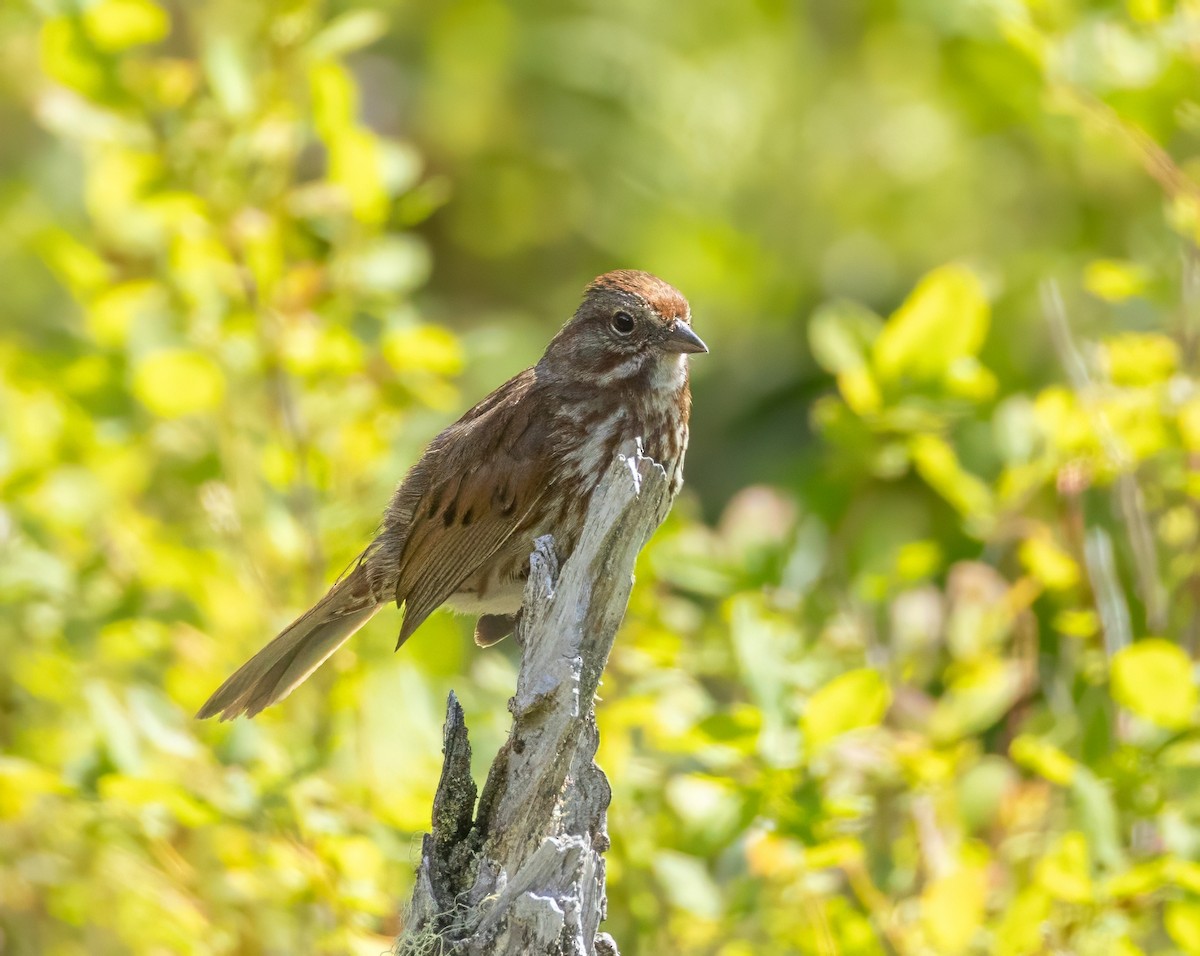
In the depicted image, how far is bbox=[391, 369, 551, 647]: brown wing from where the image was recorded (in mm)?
3592

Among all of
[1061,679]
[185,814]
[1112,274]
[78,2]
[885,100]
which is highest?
[885,100]

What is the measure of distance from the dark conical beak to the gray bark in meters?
0.88

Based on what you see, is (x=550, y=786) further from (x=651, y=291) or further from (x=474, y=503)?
(x=651, y=291)

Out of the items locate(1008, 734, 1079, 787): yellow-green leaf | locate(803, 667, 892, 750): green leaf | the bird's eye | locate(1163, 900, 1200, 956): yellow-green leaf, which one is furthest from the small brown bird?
locate(1163, 900, 1200, 956): yellow-green leaf

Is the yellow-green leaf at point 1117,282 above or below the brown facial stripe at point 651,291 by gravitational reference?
below

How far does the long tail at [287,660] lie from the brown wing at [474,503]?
0.52 ft

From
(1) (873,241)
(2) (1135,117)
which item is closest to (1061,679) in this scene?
(2) (1135,117)

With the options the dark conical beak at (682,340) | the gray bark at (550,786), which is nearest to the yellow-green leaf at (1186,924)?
the gray bark at (550,786)

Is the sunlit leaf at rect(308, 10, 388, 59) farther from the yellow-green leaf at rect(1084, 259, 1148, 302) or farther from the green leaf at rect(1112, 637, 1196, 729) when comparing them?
the green leaf at rect(1112, 637, 1196, 729)

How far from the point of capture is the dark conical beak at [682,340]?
3635mm

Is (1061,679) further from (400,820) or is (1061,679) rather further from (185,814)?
(185,814)

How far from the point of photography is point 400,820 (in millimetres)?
3406

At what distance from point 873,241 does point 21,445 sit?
4.50 metres

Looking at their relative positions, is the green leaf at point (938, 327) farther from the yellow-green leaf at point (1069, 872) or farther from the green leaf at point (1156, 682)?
the yellow-green leaf at point (1069, 872)
